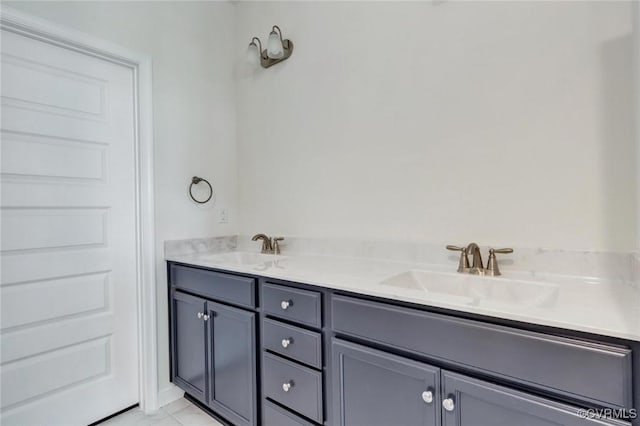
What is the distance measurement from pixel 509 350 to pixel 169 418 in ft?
6.16

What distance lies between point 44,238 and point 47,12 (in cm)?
114

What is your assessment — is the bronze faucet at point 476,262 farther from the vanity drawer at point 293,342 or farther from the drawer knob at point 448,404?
the vanity drawer at point 293,342

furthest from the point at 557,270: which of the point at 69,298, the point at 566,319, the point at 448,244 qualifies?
the point at 69,298

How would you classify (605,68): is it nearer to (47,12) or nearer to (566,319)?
(566,319)

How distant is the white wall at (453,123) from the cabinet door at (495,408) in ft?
2.27

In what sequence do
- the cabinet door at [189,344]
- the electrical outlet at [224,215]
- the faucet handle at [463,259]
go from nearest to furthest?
1. the faucet handle at [463,259]
2. the cabinet door at [189,344]
3. the electrical outlet at [224,215]

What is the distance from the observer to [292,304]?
4.45ft

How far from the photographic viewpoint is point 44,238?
1.64 m

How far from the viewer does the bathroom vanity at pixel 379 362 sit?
0.78 metres

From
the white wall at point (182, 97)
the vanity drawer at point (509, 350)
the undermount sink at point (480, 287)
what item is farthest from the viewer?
the white wall at point (182, 97)

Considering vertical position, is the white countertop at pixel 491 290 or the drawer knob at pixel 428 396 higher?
the white countertop at pixel 491 290

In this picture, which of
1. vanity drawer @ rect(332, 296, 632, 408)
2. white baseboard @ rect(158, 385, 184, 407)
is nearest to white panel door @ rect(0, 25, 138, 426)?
white baseboard @ rect(158, 385, 184, 407)

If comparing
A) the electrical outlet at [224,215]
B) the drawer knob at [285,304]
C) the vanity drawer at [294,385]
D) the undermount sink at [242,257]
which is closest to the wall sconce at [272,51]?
the electrical outlet at [224,215]

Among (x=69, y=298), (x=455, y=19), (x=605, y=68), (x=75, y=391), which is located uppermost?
(x=455, y=19)
